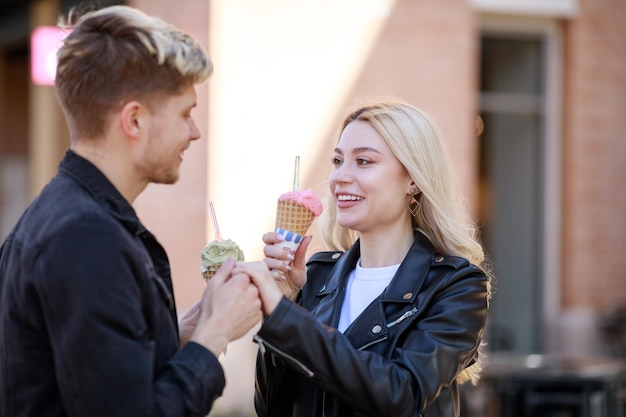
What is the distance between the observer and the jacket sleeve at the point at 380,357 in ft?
9.38

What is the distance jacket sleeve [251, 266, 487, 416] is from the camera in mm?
2859

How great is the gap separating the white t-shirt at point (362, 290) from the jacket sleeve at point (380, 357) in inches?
10.3

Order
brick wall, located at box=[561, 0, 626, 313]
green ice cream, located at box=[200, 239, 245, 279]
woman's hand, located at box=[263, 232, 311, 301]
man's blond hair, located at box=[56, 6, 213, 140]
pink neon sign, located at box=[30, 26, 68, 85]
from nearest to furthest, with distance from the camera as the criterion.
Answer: man's blond hair, located at box=[56, 6, 213, 140], green ice cream, located at box=[200, 239, 245, 279], woman's hand, located at box=[263, 232, 311, 301], pink neon sign, located at box=[30, 26, 68, 85], brick wall, located at box=[561, 0, 626, 313]

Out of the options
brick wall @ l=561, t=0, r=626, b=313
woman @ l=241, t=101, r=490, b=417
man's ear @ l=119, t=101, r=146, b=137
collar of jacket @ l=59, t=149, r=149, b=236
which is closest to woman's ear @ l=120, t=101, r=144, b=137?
man's ear @ l=119, t=101, r=146, b=137

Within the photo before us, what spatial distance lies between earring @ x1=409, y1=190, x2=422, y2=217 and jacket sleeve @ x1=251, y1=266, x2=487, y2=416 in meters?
0.51

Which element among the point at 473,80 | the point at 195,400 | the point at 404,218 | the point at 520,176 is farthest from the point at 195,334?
the point at 520,176

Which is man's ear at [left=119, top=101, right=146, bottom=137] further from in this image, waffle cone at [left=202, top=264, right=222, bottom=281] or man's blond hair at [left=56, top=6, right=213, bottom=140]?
waffle cone at [left=202, top=264, right=222, bottom=281]

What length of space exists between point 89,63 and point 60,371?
792 mm

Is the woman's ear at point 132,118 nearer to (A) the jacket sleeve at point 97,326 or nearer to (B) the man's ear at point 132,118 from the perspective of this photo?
(B) the man's ear at point 132,118

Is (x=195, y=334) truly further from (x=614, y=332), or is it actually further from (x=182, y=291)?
(x=614, y=332)

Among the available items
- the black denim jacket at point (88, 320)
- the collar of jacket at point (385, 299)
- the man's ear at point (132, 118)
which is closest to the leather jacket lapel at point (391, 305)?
the collar of jacket at point (385, 299)

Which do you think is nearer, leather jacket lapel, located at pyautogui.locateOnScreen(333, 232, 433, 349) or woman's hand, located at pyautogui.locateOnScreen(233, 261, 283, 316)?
woman's hand, located at pyautogui.locateOnScreen(233, 261, 283, 316)

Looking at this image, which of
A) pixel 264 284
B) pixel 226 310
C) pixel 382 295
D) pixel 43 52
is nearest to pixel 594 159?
pixel 43 52

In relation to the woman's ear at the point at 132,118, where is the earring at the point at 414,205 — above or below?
below
